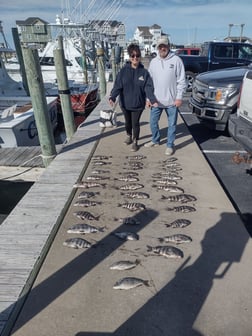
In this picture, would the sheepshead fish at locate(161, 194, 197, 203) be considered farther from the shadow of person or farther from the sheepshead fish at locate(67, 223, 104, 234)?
the sheepshead fish at locate(67, 223, 104, 234)

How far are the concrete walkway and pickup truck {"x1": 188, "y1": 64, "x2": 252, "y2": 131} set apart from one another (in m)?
2.87

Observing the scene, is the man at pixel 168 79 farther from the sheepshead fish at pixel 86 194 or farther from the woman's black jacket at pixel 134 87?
the sheepshead fish at pixel 86 194

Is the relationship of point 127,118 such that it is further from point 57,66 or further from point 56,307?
point 56,307

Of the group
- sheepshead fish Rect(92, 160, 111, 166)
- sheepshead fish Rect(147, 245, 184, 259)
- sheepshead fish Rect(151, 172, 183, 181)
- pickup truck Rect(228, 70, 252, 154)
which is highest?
pickup truck Rect(228, 70, 252, 154)

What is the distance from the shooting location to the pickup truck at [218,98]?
231 inches

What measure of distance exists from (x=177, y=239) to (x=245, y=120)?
2.86 m

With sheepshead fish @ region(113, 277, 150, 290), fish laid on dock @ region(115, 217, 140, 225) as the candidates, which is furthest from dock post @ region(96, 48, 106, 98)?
sheepshead fish @ region(113, 277, 150, 290)

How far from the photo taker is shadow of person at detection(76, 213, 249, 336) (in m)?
1.82

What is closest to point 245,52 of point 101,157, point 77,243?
point 101,157

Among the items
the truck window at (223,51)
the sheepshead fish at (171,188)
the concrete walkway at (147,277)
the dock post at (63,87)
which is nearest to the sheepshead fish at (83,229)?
the concrete walkway at (147,277)

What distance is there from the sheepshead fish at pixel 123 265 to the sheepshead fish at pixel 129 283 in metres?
0.13

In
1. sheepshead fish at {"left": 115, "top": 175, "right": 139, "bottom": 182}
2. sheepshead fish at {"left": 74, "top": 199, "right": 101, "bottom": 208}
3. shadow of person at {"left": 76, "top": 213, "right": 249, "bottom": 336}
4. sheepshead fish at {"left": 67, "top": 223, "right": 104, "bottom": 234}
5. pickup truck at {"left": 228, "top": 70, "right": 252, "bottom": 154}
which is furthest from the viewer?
pickup truck at {"left": 228, "top": 70, "right": 252, "bottom": 154}

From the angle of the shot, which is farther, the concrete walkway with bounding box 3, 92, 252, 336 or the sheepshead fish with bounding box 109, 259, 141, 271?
the sheepshead fish with bounding box 109, 259, 141, 271

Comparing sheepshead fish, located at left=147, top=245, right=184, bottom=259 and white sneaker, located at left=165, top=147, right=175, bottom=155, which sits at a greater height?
sheepshead fish, located at left=147, top=245, right=184, bottom=259
